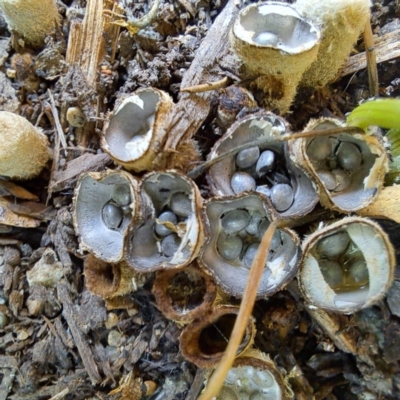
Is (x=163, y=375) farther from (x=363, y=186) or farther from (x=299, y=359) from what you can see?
(x=363, y=186)

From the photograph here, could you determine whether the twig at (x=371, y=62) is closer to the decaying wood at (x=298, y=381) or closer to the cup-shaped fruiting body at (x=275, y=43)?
the cup-shaped fruiting body at (x=275, y=43)

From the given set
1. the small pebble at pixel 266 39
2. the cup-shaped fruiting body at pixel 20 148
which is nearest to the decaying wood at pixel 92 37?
the cup-shaped fruiting body at pixel 20 148

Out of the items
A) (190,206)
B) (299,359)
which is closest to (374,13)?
(190,206)

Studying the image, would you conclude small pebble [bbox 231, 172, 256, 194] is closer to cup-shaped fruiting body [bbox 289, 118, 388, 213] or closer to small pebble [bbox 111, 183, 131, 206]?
cup-shaped fruiting body [bbox 289, 118, 388, 213]

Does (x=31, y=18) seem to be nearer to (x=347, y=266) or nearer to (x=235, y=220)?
(x=235, y=220)

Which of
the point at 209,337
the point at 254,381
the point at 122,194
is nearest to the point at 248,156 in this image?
the point at 122,194

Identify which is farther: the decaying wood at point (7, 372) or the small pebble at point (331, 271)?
the decaying wood at point (7, 372)
